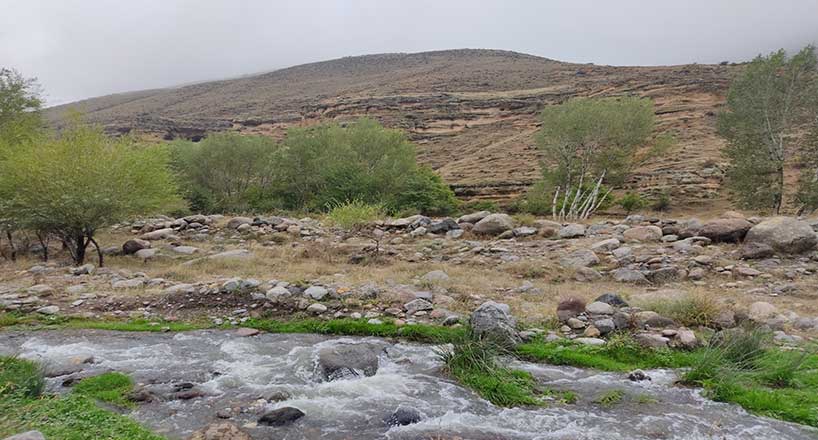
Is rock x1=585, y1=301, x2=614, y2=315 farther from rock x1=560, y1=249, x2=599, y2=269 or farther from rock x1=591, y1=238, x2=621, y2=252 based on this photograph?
rock x1=591, y1=238, x2=621, y2=252

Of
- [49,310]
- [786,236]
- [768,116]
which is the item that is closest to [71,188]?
[49,310]

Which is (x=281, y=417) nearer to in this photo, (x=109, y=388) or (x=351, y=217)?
(x=109, y=388)

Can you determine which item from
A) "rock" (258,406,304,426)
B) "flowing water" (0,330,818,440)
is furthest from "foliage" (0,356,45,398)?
"rock" (258,406,304,426)

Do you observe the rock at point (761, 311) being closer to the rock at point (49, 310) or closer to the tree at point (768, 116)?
the rock at point (49, 310)

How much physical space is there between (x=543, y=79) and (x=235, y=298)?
89011 millimetres

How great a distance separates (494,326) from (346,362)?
8.40 ft

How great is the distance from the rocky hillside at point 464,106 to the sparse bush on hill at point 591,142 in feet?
34.0

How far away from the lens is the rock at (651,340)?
7953 millimetres

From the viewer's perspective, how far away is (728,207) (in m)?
33.4

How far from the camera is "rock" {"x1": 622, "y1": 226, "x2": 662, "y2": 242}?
50.3 ft

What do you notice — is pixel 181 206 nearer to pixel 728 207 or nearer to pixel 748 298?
pixel 748 298

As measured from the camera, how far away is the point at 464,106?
271ft

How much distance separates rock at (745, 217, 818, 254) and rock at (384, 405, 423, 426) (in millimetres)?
11863

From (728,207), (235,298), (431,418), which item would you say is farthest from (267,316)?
(728,207)
